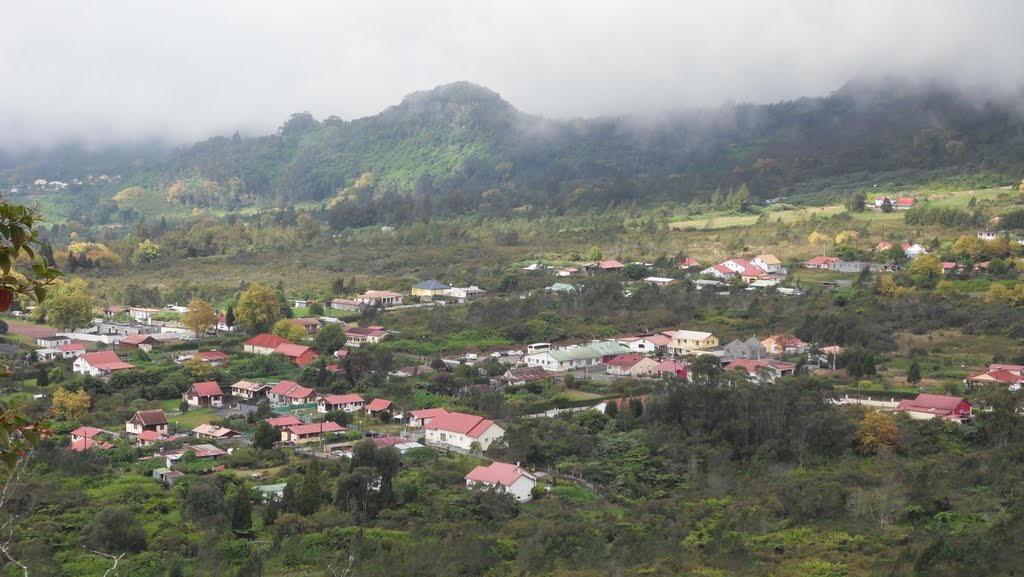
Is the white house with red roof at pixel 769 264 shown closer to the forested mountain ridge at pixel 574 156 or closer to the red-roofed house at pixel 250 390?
the forested mountain ridge at pixel 574 156

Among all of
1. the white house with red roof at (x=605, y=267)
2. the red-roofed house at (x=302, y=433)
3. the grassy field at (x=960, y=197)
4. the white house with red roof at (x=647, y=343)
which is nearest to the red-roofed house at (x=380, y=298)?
the white house with red roof at (x=605, y=267)

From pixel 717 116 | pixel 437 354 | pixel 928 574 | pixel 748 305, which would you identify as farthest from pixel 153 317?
pixel 717 116

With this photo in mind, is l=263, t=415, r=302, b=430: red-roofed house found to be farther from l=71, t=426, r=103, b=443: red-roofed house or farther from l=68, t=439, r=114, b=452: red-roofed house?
l=71, t=426, r=103, b=443: red-roofed house

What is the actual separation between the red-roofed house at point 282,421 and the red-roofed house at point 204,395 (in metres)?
3.58

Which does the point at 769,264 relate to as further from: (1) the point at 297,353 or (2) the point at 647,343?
(1) the point at 297,353

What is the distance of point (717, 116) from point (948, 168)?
118 feet

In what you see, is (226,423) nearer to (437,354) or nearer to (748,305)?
(437,354)

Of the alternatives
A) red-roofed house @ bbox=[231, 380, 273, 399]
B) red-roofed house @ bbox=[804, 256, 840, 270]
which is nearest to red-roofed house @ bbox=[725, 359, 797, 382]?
red-roofed house @ bbox=[231, 380, 273, 399]

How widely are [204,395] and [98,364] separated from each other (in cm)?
430

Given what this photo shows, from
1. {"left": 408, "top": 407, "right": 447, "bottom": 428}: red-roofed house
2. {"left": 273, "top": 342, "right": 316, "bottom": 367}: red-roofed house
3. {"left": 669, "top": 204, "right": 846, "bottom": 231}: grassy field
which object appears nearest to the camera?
{"left": 408, "top": 407, "right": 447, "bottom": 428}: red-roofed house

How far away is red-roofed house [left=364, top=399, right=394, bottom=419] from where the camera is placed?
26.0 meters

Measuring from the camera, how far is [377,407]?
26.1 meters

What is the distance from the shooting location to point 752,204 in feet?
→ 216

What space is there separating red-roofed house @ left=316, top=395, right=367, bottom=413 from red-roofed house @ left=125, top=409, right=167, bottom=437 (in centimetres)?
392
